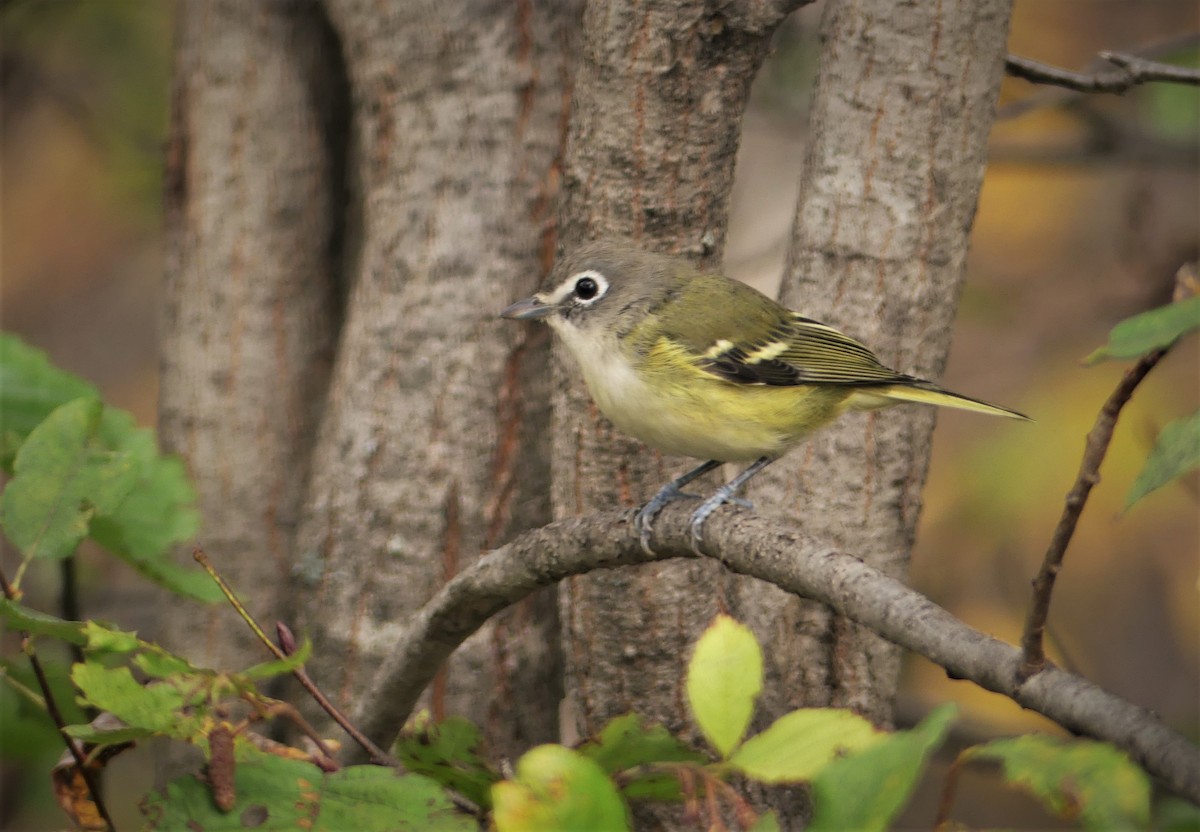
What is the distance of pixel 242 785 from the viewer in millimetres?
1763

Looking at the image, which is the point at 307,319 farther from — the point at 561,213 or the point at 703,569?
the point at 703,569

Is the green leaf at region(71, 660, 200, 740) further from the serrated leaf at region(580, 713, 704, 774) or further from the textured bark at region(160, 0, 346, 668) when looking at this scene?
the textured bark at region(160, 0, 346, 668)

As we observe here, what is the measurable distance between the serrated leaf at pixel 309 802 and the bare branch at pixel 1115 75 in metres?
2.15

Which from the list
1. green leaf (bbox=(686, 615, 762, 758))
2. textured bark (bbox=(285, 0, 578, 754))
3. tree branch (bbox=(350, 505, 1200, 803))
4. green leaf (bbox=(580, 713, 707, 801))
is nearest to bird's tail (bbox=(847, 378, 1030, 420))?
tree branch (bbox=(350, 505, 1200, 803))

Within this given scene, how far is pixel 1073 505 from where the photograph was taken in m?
1.35

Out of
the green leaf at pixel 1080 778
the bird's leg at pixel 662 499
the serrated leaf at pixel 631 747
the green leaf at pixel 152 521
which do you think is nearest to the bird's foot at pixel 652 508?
the bird's leg at pixel 662 499

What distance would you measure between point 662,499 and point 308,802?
4.10 ft

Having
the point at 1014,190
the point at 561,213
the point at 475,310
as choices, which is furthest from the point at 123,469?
the point at 1014,190

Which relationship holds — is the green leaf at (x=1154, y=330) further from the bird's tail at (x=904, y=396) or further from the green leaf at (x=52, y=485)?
Answer: the bird's tail at (x=904, y=396)

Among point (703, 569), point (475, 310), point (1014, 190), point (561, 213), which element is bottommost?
point (703, 569)

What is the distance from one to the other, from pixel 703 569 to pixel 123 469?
130 cm

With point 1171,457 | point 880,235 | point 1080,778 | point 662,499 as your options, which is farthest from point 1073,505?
point 880,235

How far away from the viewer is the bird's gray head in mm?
2812

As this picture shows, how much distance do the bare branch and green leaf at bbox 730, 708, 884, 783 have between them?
75.6 inches
